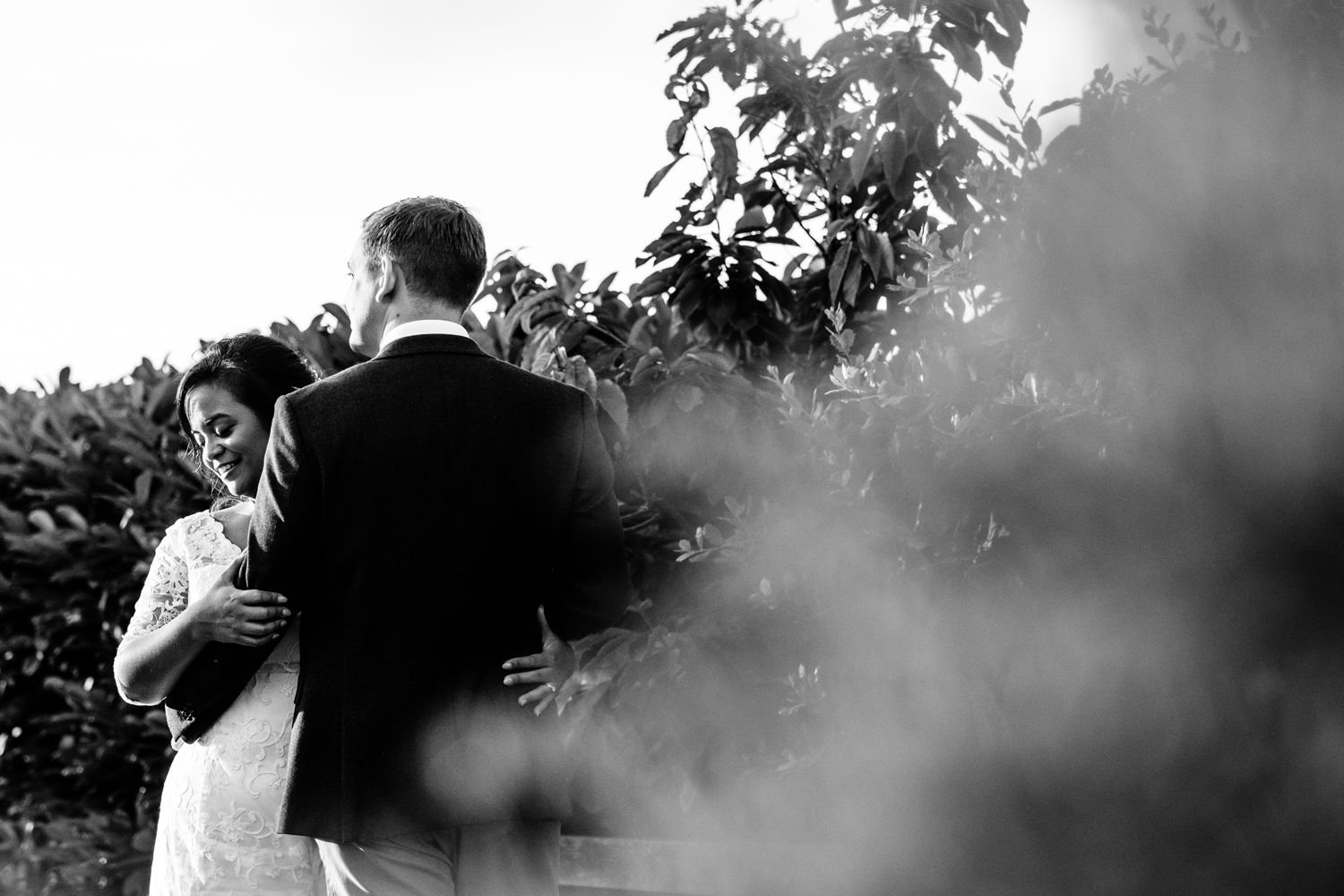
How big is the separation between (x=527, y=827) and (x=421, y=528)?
1.75 ft

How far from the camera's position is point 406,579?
215cm

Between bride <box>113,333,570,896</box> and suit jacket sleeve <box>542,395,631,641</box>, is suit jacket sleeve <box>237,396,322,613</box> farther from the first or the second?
suit jacket sleeve <box>542,395,631,641</box>

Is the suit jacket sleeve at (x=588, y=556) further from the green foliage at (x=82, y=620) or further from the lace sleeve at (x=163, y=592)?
the green foliage at (x=82, y=620)

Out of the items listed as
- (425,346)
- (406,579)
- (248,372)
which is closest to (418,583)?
(406,579)

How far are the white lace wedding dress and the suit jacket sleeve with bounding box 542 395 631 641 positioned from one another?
1.81ft

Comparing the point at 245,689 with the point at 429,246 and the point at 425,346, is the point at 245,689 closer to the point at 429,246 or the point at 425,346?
the point at 425,346

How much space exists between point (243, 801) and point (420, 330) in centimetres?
94

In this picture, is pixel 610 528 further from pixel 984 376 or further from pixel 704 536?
pixel 984 376

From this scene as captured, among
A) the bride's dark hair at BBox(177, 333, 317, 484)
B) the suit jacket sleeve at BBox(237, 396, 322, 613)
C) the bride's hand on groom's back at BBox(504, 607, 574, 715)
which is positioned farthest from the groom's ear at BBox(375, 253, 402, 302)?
the bride's hand on groom's back at BBox(504, 607, 574, 715)

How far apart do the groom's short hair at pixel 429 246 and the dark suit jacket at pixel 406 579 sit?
111 millimetres

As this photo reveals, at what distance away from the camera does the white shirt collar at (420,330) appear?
2.27 meters

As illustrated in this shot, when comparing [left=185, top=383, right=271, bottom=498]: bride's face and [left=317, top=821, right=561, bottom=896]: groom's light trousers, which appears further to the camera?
[left=185, top=383, right=271, bottom=498]: bride's face

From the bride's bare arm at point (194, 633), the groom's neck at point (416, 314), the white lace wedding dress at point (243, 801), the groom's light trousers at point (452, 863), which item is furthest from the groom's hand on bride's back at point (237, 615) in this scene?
the groom's neck at point (416, 314)

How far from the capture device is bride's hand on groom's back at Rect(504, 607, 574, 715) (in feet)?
7.38
